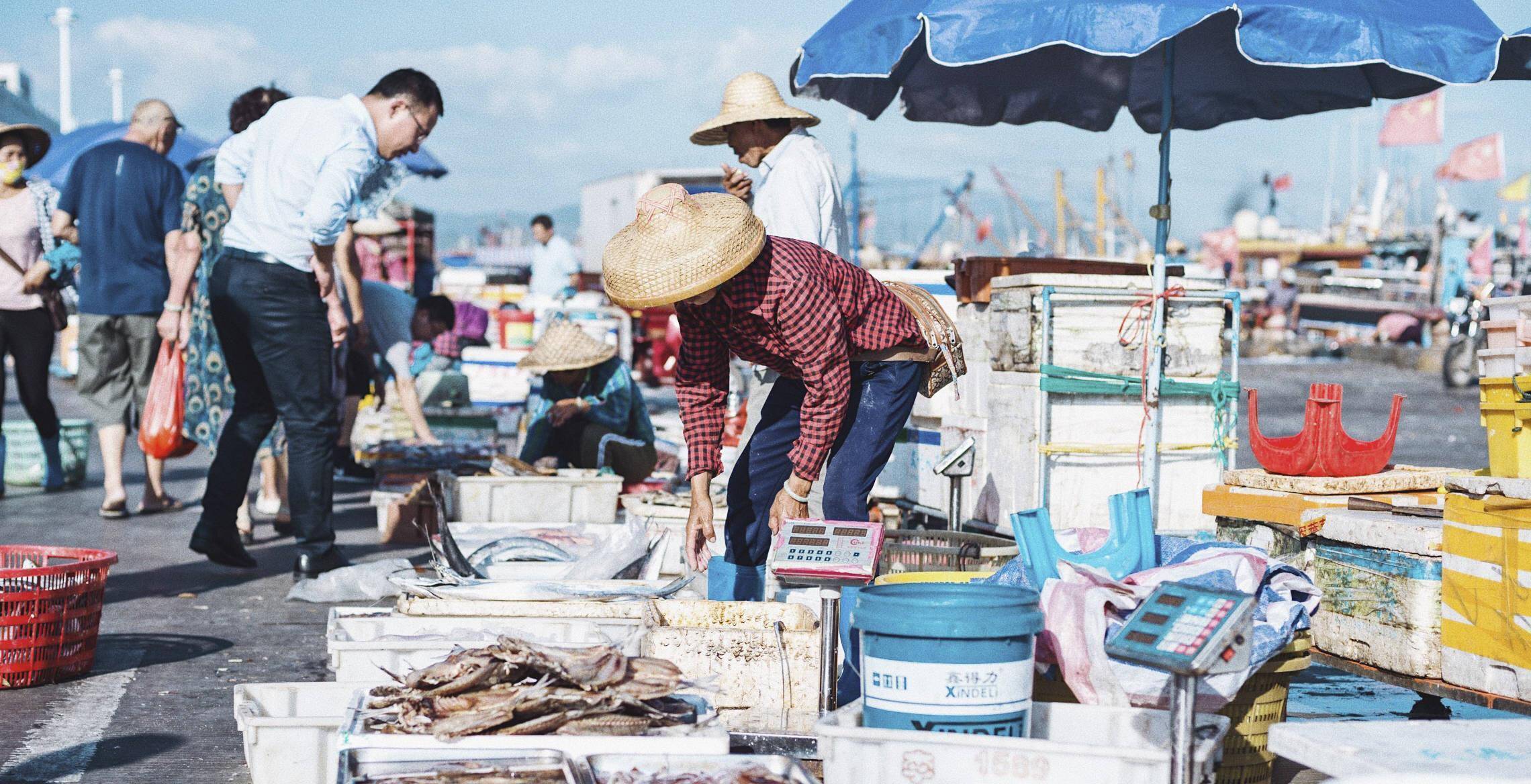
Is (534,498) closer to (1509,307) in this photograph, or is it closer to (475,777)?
(475,777)

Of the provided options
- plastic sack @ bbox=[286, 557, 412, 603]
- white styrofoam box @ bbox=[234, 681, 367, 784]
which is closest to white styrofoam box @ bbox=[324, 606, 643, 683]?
white styrofoam box @ bbox=[234, 681, 367, 784]

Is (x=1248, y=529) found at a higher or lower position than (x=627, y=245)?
lower

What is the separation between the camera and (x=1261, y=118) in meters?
7.92

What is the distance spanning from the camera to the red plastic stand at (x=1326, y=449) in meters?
5.27

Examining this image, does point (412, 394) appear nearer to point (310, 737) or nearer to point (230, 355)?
point (230, 355)

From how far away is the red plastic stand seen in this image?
5.27 metres

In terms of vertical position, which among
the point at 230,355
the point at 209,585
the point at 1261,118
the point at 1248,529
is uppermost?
the point at 1261,118

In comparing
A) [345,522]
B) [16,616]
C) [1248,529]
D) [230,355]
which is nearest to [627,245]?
[16,616]

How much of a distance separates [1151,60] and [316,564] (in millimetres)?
4912

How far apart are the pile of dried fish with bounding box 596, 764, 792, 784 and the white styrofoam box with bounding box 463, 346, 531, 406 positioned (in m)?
10.5

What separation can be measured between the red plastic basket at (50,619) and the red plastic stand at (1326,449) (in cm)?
400

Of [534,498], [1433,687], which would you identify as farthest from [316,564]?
[1433,687]

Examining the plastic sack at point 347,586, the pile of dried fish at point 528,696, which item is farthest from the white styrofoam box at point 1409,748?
the plastic sack at point 347,586

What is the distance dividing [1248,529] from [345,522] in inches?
222
